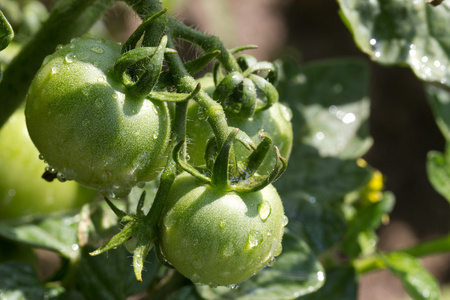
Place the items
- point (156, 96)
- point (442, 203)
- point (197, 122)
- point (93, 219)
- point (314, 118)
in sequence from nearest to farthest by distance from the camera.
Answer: point (156, 96) → point (197, 122) → point (93, 219) → point (314, 118) → point (442, 203)

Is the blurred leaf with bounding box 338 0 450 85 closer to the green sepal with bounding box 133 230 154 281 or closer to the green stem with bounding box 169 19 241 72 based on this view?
the green stem with bounding box 169 19 241 72

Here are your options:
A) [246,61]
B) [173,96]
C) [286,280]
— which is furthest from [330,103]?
[173,96]

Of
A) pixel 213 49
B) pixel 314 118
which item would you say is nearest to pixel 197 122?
pixel 213 49

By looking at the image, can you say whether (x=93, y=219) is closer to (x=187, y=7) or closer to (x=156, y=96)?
(x=156, y=96)

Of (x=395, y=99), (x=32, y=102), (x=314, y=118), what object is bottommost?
(x=395, y=99)

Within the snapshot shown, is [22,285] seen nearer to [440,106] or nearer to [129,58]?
[129,58]

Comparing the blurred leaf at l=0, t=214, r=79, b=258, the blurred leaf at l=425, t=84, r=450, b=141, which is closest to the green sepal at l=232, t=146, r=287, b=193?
the blurred leaf at l=0, t=214, r=79, b=258
